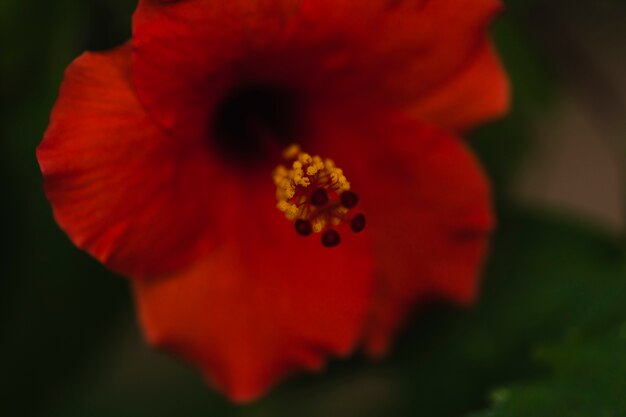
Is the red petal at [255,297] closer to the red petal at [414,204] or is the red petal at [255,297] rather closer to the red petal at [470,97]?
the red petal at [414,204]

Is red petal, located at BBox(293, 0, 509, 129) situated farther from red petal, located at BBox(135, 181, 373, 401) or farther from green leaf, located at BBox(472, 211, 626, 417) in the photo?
green leaf, located at BBox(472, 211, 626, 417)

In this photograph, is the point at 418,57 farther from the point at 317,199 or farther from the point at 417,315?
the point at 417,315

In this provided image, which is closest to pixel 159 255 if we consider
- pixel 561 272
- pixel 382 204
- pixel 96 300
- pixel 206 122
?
pixel 206 122

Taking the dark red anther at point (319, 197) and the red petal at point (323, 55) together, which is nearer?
the red petal at point (323, 55)

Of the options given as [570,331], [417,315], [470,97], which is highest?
[470,97]

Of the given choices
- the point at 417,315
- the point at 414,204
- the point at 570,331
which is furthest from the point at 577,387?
the point at 417,315

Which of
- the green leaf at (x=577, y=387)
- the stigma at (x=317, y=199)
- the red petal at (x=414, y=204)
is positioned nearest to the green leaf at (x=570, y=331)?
the green leaf at (x=577, y=387)

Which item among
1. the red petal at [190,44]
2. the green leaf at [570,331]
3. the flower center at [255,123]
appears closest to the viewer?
the red petal at [190,44]

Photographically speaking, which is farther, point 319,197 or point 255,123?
point 255,123
